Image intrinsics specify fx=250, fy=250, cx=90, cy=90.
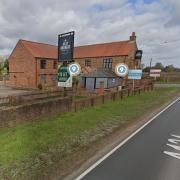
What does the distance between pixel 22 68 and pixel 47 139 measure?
43049 millimetres

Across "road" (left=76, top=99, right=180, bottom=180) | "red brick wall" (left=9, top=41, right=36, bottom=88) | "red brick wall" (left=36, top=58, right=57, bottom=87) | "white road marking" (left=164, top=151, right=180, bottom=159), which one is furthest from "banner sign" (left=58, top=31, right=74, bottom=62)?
"red brick wall" (left=9, top=41, right=36, bottom=88)

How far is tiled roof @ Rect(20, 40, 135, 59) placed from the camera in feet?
160

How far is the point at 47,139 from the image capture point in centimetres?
946

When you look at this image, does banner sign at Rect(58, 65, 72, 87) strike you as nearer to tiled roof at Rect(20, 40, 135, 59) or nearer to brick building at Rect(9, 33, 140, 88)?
brick building at Rect(9, 33, 140, 88)

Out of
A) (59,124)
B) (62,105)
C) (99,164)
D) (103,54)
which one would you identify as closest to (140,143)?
(99,164)

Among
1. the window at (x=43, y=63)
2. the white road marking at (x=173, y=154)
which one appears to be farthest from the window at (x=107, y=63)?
the white road marking at (x=173, y=154)

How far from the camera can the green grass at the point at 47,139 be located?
680 centimetres

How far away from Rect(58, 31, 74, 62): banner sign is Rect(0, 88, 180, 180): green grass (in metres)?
3.73

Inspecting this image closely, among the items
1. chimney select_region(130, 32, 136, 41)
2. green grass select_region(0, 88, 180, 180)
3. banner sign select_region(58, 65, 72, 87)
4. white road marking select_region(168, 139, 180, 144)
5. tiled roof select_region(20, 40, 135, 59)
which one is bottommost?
green grass select_region(0, 88, 180, 180)

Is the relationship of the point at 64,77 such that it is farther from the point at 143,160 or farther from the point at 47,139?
the point at 143,160

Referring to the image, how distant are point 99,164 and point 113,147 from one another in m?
1.82

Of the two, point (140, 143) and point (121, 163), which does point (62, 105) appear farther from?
point (121, 163)

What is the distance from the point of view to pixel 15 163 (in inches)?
276

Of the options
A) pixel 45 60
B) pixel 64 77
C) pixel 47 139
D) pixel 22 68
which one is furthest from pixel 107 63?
pixel 47 139
